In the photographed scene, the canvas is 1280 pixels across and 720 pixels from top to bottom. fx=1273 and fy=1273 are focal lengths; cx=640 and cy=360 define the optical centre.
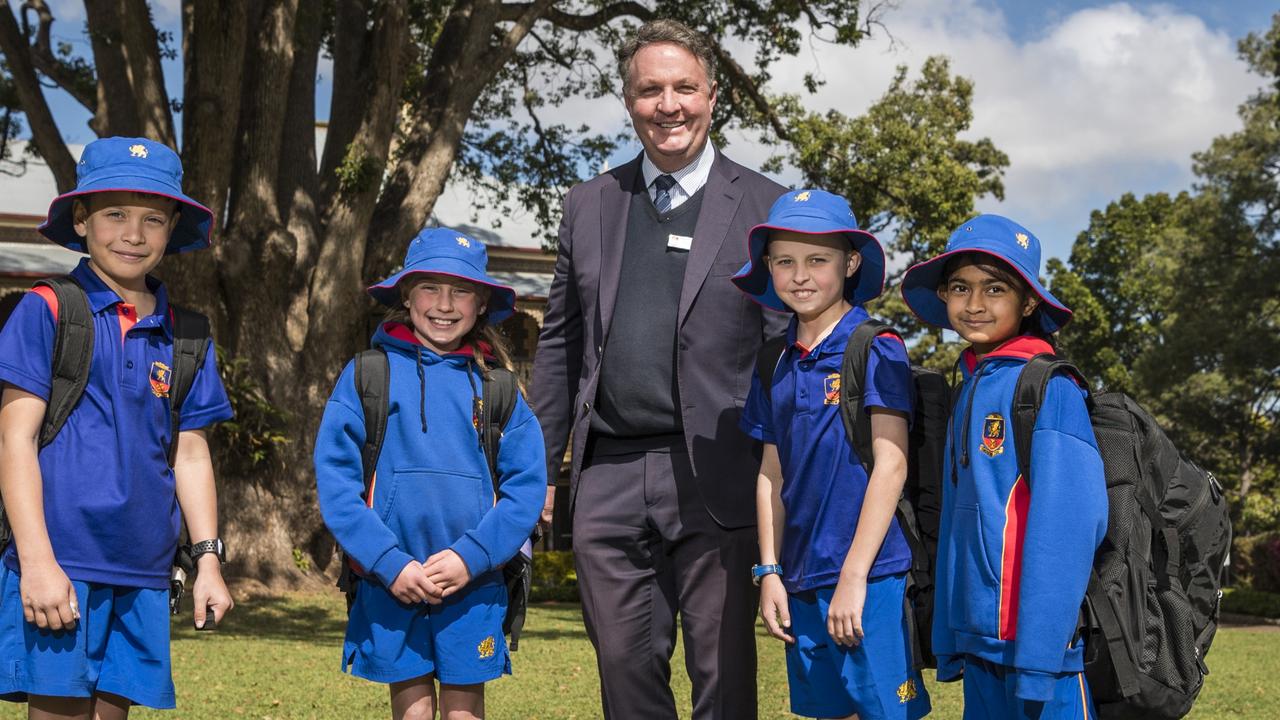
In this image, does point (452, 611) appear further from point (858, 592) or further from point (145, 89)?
point (145, 89)

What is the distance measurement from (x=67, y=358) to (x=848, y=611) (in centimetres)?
231

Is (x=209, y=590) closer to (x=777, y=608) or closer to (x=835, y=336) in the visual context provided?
(x=777, y=608)

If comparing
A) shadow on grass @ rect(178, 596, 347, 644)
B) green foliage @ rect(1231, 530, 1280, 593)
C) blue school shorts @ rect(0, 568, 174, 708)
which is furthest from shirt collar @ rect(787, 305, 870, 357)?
green foliage @ rect(1231, 530, 1280, 593)

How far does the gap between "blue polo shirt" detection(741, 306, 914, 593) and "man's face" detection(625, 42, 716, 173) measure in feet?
3.10

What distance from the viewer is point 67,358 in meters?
3.56

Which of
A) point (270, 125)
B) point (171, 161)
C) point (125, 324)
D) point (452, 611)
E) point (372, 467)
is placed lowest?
point (452, 611)

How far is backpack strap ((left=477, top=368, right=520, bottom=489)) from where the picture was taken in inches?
166

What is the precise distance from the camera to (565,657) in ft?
42.0

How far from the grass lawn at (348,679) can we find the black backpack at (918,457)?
2.99 meters

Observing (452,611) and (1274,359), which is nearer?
(452,611)

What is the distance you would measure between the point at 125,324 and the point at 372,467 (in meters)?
0.87

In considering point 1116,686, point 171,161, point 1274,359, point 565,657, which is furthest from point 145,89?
point 1274,359

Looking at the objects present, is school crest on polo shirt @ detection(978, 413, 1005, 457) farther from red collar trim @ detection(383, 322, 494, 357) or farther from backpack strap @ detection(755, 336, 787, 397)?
red collar trim @ detection(383, 322, 494, 357)

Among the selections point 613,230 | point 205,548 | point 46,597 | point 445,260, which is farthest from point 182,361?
point 613,230
